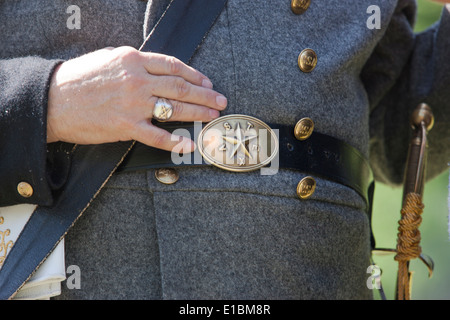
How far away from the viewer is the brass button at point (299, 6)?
49.6 inches

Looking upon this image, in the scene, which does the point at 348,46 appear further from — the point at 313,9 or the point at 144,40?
the point at 144,40

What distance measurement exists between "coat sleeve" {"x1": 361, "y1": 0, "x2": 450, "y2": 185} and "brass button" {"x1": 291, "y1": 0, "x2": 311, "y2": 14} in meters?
0.34

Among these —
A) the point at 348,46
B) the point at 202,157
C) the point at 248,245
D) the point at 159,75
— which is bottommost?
the point at 248,245

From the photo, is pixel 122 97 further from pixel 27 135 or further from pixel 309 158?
pixel 309 158

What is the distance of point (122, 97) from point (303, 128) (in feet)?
1.14

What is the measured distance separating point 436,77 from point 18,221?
1.01 m

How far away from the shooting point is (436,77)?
5.08 ft

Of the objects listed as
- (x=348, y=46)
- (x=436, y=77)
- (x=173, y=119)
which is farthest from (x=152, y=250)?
(x=436, y=77)

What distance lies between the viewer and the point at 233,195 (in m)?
1.17

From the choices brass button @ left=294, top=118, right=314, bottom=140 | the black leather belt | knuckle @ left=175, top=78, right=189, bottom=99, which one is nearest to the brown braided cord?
the black leather belt

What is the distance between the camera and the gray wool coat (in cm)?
117

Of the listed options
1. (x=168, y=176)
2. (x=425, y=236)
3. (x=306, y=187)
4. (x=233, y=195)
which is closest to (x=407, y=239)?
(x=306, y=187)

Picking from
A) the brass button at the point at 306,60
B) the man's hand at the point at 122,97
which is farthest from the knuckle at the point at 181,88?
the brass button at the point at 306,60

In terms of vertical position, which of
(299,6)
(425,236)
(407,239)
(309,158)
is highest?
(425,236)
